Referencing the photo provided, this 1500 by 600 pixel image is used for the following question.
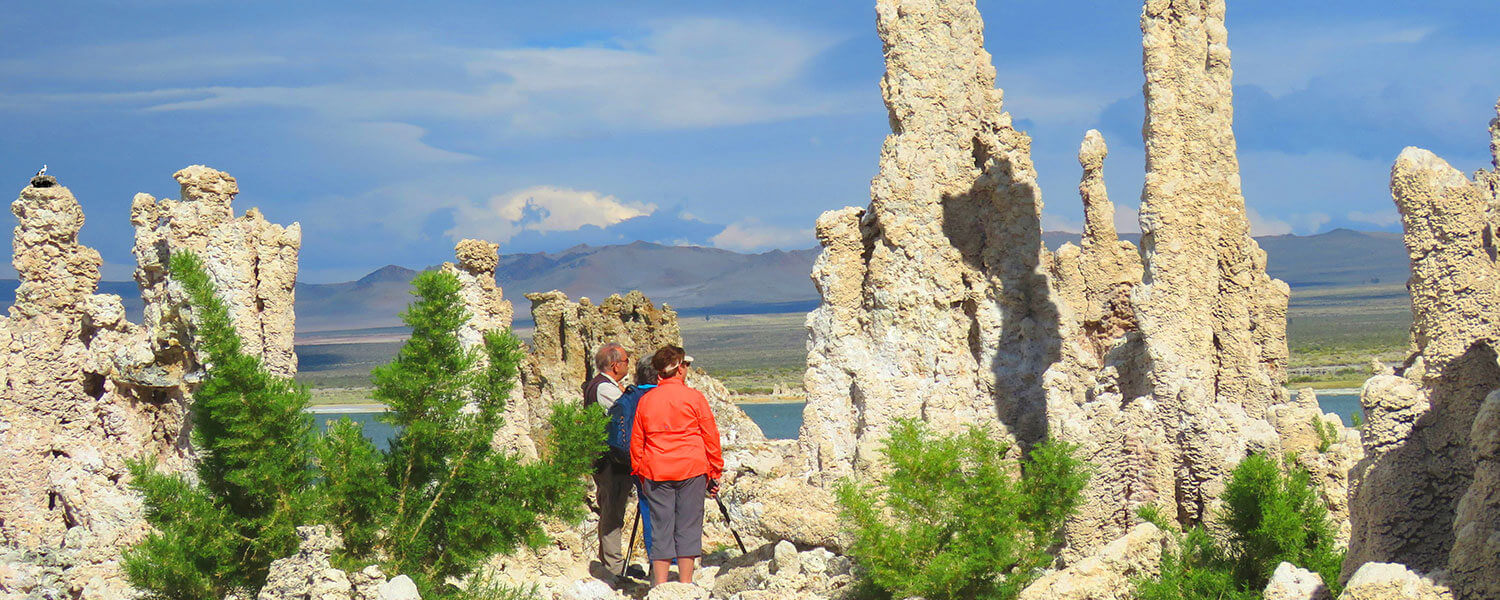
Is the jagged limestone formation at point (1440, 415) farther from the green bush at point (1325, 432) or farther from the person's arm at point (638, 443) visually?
the green bush at point (1325, 432)

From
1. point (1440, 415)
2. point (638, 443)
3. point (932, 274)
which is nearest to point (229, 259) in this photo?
point (638, 443)

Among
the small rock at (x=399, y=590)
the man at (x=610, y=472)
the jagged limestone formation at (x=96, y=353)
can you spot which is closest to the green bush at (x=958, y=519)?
the man at (x=610, y=472)

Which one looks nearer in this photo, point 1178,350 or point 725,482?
point 1178,350

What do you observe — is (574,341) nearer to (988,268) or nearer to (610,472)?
(610,472)

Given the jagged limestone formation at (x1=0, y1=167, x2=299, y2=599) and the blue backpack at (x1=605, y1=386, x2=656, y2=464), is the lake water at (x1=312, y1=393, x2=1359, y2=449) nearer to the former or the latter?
the jagged limestone formation at (x1=0, y1=167, x2=299, y2=599)

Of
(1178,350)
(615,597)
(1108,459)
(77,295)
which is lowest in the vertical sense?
(615,597)

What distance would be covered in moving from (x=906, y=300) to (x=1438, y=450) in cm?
478

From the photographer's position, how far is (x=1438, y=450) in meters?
6.02

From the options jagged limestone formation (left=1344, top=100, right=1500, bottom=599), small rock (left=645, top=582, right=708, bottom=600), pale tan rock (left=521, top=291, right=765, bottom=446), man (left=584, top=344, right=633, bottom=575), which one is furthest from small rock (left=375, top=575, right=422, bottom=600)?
pale tan rock (left=521, top=291, right=765, bottom=446)

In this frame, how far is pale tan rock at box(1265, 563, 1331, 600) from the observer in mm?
5938

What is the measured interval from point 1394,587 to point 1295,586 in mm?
831

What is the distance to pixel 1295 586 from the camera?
5.99 metres

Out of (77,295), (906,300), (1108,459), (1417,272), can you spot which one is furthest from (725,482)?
(1417,272)

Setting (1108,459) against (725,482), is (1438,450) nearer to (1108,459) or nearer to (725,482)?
(1108,459)
